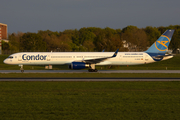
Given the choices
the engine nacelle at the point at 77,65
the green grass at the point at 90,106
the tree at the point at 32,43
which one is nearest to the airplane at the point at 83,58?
the engine nacelle at the point at 77,65

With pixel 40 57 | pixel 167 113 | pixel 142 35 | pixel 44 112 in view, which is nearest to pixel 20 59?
pixel 40 57

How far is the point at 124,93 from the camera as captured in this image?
778 inches

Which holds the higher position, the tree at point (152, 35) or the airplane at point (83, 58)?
the tree at point (152, 35)

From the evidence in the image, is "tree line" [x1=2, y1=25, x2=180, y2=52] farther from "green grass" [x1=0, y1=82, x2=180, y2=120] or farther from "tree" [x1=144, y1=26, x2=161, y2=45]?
"green grass" [x1=0, y1=82, x2=180, y2=120]

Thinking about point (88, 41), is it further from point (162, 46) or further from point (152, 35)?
point (162, 46)

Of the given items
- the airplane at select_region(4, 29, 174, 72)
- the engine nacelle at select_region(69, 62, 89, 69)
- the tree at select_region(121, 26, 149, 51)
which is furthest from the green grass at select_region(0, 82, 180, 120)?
the tree at select_region(121, 26, 149, 51)

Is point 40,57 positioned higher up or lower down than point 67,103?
higher up

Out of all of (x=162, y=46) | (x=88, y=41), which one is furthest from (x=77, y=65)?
(x=88, y=41)

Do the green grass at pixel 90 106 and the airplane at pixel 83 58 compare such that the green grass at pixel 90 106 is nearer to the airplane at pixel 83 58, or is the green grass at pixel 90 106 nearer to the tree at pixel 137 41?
the airplane at pixel 83 58

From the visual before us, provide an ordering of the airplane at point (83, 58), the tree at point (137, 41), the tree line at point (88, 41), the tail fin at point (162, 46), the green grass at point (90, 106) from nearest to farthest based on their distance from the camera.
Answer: the green grass at point (90, 106)
the airplane at point (83, 58)
the tail fin at point (162, 46)
the tree line at point (88, 41)
the tree at point (137, 41)

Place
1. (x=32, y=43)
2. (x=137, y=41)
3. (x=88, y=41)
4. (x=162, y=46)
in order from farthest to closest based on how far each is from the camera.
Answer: (x=88, y=41), (x=137, y=41), (x=32, y=43), (x=162, y=46)

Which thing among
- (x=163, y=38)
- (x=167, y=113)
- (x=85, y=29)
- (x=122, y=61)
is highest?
(x=85, y=29)

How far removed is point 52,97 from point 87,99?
2940 mm

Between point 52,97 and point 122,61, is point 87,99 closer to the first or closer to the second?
point 52,97
